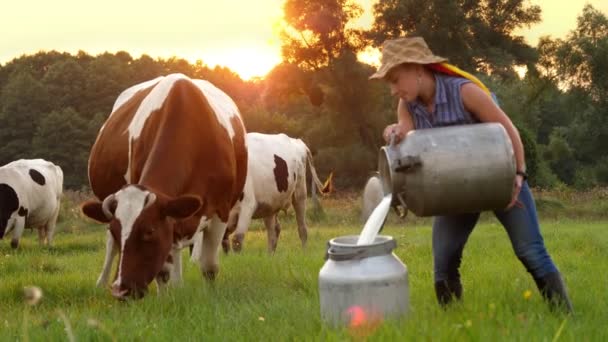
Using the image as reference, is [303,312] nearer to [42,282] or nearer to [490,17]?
[42,282]

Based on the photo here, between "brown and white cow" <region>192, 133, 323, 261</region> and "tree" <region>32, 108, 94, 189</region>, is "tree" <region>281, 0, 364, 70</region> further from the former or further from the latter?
"brown and white cow" <region>192, 133, 323, 261</region>

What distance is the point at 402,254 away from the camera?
9.03 meters

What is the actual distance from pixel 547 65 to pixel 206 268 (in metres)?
36.7

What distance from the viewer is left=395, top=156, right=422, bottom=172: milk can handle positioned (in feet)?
12.4

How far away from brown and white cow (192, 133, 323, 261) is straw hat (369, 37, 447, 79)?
6.52 meters

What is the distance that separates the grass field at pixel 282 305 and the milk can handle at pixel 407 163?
82 cm

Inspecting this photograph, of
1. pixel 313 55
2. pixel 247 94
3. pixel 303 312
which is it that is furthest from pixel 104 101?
pixel 303 312

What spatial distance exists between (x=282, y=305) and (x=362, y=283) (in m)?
1.47

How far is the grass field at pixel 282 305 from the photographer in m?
3.61

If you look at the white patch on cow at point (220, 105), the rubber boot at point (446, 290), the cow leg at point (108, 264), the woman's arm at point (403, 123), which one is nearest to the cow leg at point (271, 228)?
the white patch on cow at point (220, 105)

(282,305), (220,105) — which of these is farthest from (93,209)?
(220,105)

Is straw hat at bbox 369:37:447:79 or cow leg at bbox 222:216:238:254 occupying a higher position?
straw hat at bbox 369:37:447:79

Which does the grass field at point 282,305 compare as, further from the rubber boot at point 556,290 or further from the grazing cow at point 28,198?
the grazing cow at point 28,198

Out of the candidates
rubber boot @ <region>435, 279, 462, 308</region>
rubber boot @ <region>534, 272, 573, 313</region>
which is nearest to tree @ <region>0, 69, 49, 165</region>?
rubber boot @ <region>435, 279, 462, 308</region>
